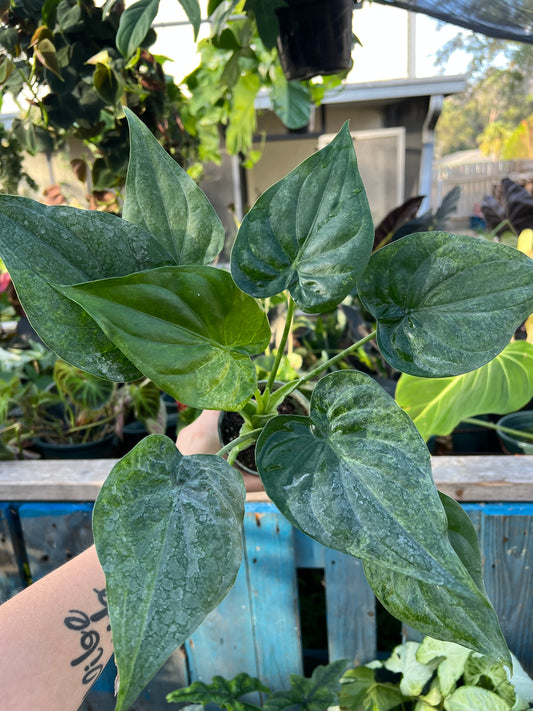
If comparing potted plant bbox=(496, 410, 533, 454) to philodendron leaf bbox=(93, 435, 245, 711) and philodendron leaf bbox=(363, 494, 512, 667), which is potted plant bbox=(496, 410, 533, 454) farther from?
philodendron leaf bbox=(93, 435, 245, 711)

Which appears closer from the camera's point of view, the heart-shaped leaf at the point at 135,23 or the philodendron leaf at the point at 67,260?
the philodendron leaf at the point at 67,260

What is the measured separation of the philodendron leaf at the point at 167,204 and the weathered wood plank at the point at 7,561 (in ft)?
2.42

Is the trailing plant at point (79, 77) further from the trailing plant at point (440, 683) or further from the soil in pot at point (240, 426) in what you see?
the trailing plant at point (440, 683)

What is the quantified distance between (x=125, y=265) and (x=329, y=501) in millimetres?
225

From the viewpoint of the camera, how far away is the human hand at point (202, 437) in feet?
2.34

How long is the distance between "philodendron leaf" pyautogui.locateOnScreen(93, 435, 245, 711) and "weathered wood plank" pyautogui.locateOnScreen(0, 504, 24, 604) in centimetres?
75

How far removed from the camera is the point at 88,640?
598 mm

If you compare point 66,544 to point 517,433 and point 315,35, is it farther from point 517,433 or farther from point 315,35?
point 315,35

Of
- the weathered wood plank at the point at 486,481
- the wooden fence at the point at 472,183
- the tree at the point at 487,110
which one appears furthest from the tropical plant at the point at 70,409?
the tree at the point at 487,110

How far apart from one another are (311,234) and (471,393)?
0.52 m

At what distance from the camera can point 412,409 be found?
827 millimetres

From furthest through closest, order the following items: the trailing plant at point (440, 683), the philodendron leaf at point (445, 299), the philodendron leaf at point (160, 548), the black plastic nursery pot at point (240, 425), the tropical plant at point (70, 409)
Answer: the tropical plant at point (70, 409) < the trailing plant at point (440, 683) < the black plastic nursery pot at point (240, 425) < the philodendron leaf at point (445, 299) < the philodendron leaf at point (160, 548)

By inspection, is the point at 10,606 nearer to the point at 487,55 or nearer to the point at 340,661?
the point at 340,661

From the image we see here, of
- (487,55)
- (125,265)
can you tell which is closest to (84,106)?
(125,265)
